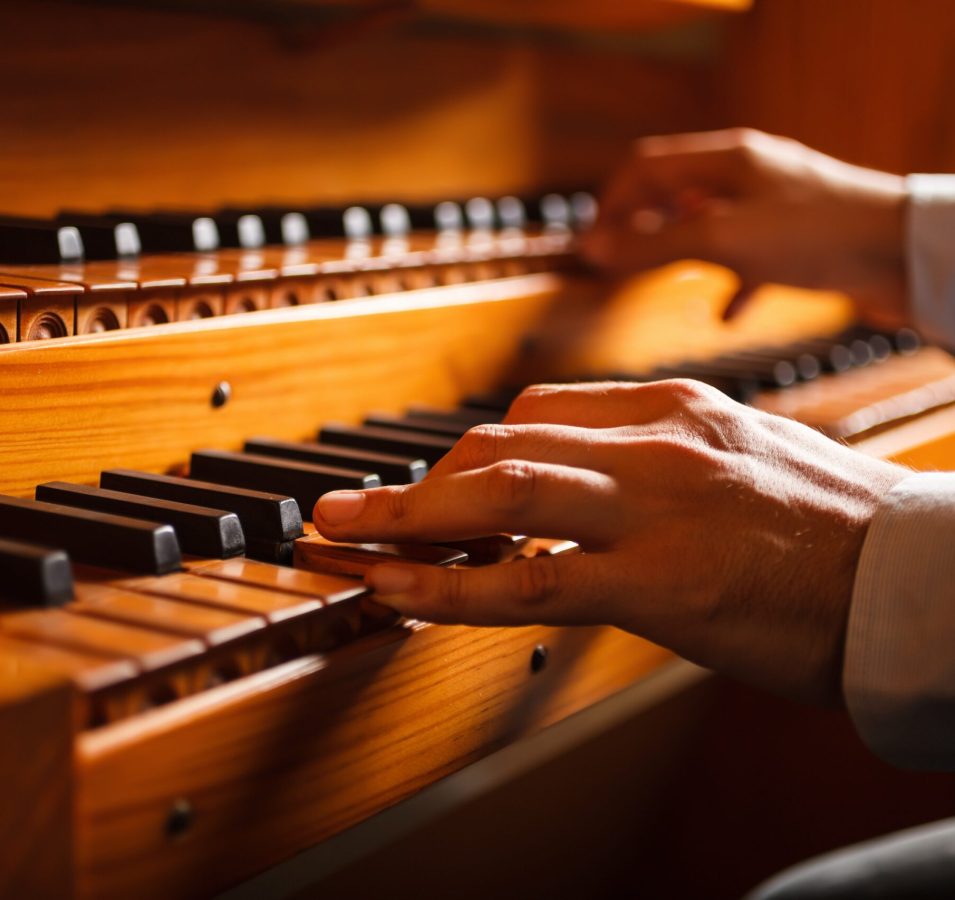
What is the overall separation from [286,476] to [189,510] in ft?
0.41

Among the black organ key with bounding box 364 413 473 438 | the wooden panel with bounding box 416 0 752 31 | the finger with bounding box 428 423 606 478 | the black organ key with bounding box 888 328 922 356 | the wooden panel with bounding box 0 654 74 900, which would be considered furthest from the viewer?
the black organ key with bounding box 888 328 922 356

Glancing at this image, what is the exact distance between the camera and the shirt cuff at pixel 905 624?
0.76 meters

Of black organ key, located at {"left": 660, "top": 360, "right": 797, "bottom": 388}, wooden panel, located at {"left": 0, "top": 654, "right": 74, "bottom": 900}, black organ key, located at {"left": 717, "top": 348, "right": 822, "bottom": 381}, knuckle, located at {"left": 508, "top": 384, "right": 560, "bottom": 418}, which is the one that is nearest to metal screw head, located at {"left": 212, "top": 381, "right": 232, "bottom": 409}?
knuckle, located at {"left": 508, "top": 384, "right": 560, "bottom": 418}

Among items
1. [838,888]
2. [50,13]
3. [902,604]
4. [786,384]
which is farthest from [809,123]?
[838,888]

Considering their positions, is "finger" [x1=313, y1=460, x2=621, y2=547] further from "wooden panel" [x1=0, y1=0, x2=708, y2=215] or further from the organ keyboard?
"wooden panel" [x1=0, y1=0, x2=708, y2=215]

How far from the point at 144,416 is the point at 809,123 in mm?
1678

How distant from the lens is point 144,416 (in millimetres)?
872

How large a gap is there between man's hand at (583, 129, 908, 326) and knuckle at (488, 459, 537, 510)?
2.63ft

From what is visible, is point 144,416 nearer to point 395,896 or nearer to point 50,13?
point 50,13

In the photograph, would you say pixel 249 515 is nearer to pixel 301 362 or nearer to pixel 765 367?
pixel 301 362

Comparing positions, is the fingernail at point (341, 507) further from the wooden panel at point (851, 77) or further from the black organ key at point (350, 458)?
the wooden panel at point (851, 77)

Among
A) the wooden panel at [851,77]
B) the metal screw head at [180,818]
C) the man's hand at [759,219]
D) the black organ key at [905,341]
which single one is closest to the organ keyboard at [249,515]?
the metal screw head at [180,818]

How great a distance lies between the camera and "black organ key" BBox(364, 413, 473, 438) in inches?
40.6

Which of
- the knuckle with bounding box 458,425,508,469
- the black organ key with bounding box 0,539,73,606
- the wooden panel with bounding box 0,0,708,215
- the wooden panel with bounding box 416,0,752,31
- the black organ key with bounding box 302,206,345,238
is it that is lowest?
the black organ key with bounding box 0,539,73,606
